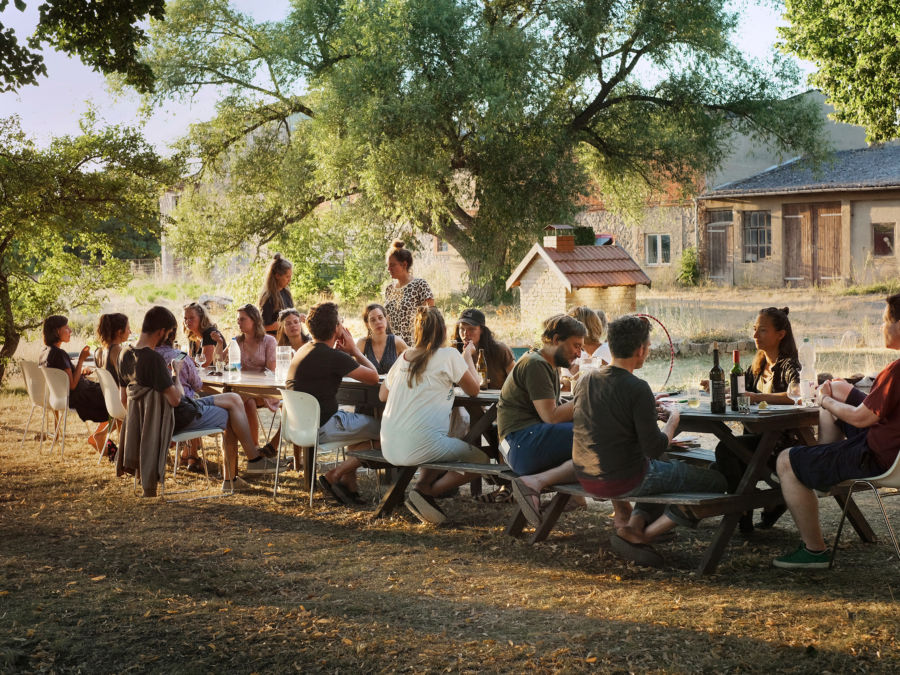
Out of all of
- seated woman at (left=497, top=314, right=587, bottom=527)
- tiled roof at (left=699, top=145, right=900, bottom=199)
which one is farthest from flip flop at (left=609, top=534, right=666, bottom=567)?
tiled roof at (left=699, top=145, right=900, bottom=199)

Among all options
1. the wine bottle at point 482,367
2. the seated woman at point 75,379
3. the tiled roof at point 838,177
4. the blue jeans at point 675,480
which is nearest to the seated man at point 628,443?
the blue jeans at point 675,480

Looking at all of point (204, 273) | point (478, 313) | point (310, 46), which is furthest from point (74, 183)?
point (204, 273)

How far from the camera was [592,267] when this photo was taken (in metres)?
17.8

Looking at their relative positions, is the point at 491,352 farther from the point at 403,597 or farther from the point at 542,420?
the point at 403,597

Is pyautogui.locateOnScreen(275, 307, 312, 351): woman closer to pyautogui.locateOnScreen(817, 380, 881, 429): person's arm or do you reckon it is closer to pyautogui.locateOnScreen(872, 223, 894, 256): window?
pyautogui.locateOnScreen(817, 380, 881, 429): person's arm

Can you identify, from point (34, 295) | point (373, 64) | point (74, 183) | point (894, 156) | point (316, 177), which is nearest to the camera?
point (74, 183)

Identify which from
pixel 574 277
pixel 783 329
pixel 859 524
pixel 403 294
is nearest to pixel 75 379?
pixel 403 294

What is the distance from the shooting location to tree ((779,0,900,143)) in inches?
607

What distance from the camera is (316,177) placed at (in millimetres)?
19984

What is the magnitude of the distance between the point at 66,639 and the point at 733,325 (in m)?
16.0

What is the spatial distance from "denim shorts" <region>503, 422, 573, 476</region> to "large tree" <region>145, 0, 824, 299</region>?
43.0ft

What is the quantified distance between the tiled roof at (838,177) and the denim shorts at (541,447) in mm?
21298

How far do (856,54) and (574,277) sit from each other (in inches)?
229

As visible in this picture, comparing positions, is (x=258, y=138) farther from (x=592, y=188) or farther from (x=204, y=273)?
(x=592, y=188)
